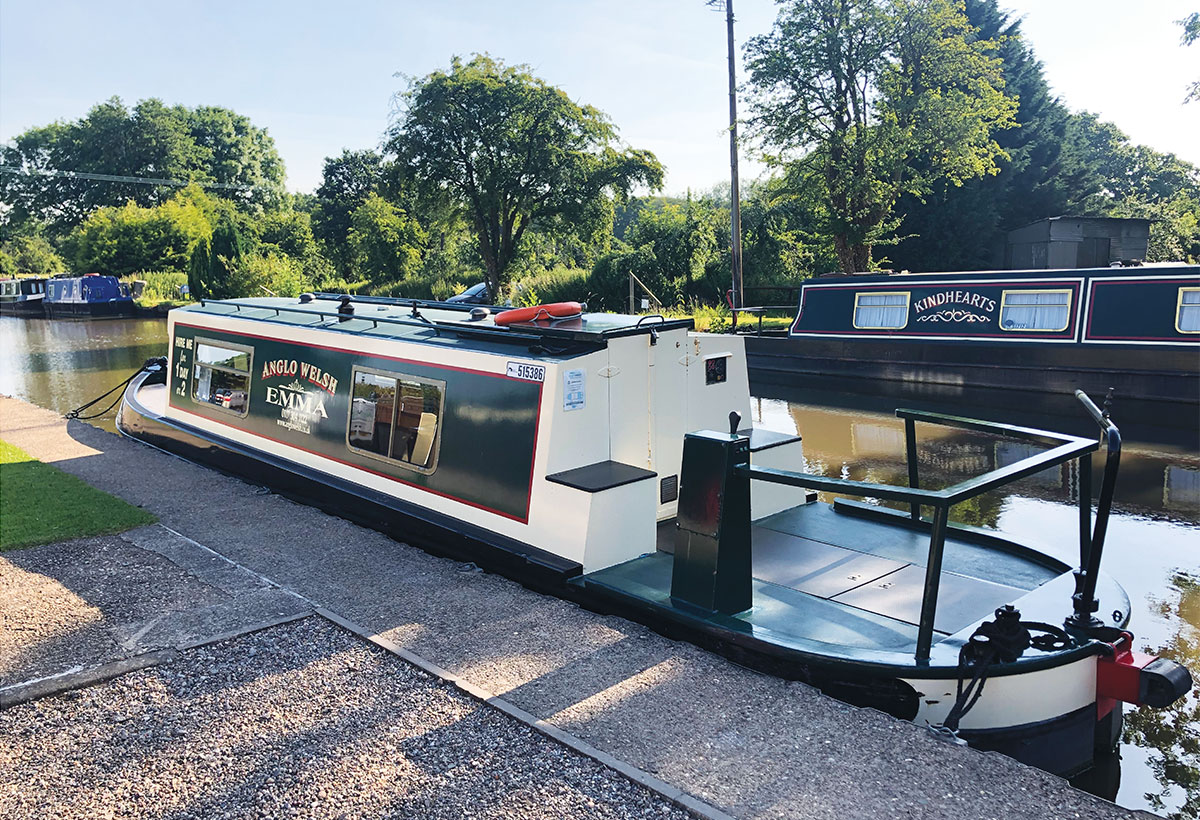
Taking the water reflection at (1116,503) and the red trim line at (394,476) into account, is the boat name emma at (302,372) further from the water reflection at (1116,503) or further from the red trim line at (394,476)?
the water reflection at (1116,503)

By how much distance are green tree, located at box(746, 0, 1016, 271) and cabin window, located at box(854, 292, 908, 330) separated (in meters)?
6.75

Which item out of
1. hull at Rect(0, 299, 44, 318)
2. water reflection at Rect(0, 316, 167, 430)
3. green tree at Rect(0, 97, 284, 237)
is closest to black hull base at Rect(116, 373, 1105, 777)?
water reflection at Rect(0, 316, 167, 430)

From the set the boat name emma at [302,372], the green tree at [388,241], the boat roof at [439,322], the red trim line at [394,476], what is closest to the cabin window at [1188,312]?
the boat roof at [439,322]

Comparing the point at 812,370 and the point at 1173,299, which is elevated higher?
the point at 1173,299

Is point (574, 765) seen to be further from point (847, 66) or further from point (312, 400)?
point (847, 66)

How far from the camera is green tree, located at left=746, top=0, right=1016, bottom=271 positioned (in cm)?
2234

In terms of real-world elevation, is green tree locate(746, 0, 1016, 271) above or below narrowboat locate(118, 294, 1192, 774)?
above

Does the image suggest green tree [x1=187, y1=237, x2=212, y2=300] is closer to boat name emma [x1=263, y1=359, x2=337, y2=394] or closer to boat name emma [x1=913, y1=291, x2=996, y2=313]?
boat name emma [x1=913, y1=291, x2=996, y2=313]

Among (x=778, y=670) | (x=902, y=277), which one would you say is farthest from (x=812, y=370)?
(x=778, y=670)

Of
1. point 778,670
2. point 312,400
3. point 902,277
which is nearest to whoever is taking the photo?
point 778,670

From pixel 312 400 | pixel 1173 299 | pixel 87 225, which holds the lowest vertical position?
pixel 312 400

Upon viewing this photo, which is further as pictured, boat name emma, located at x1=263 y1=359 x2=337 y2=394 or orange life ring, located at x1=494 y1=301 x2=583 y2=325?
boat name emma, located at x1=263 y1=359 x2=337 y2=394

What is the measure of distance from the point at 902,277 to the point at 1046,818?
1522 centimetres

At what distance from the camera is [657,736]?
3.84 m
